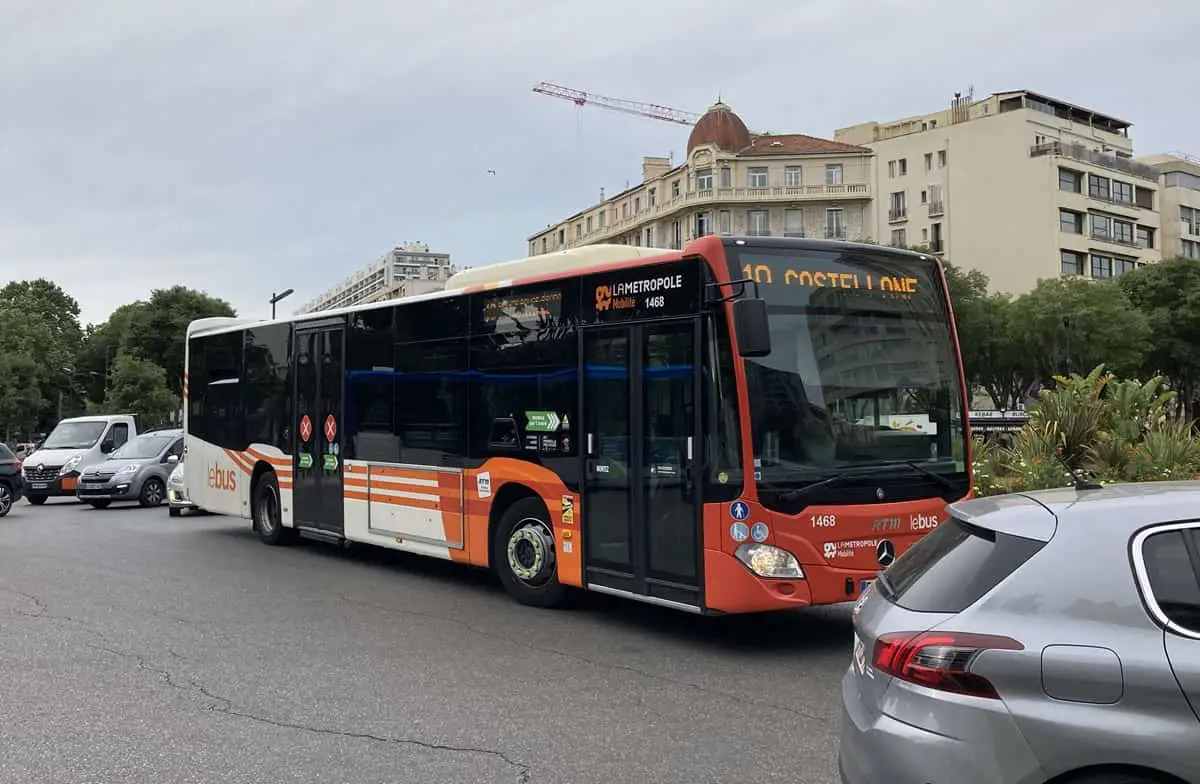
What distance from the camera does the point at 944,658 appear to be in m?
3.45

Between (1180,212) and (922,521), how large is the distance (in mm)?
83977

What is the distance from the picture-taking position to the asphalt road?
5.23m

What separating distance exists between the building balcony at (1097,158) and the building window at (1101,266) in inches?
255

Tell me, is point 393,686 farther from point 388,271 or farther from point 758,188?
point 388,271

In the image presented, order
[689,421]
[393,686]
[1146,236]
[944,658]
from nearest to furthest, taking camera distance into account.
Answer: [944,658] < [393,686] < [689,421] < [1146,236]

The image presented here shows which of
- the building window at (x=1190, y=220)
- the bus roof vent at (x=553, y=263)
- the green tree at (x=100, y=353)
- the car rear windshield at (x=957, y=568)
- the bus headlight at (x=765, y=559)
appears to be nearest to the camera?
the car rear windshield at (x=957, y=568)

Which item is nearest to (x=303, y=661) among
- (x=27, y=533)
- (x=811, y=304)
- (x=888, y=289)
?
(x=811, y=304)

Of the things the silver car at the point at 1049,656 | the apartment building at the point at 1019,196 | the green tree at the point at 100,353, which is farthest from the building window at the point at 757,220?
the silver car at the point at 1049,656

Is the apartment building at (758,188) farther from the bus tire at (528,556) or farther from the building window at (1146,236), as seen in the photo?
the bus tire at (528,556)

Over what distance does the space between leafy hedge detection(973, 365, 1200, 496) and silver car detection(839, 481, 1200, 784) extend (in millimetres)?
9787

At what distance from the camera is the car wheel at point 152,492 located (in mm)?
24062

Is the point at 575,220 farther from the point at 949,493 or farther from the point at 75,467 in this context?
the point at 949,493

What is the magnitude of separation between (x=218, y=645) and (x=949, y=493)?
560cm

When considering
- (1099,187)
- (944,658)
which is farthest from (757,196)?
(944,658)
